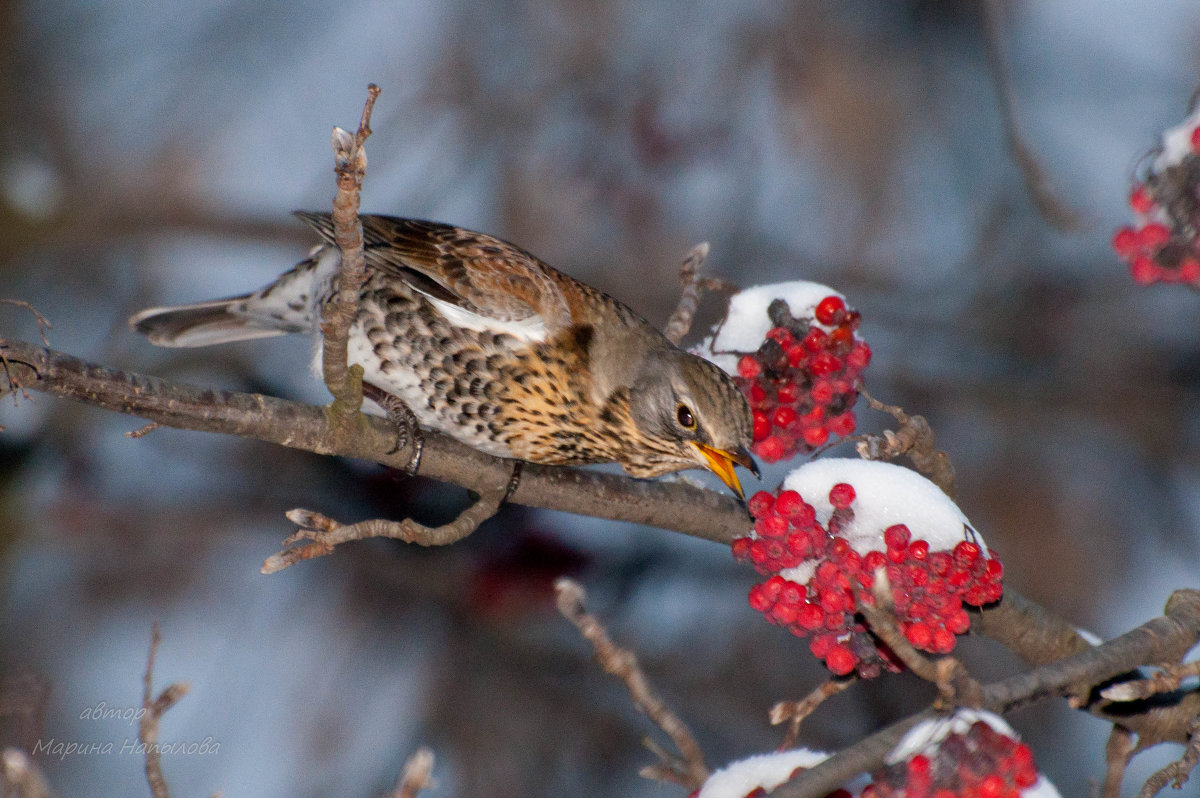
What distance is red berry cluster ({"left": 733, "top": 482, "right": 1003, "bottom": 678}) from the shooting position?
7.11 ft

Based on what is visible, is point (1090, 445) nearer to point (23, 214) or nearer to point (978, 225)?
point (978, 225)

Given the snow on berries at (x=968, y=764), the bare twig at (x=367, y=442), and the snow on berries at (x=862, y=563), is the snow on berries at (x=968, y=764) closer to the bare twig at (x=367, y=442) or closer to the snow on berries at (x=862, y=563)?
the snow on berries at (x=862, y=563)

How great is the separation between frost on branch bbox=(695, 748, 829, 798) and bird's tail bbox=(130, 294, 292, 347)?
2820 millimetres

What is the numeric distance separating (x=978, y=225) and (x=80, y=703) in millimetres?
5102

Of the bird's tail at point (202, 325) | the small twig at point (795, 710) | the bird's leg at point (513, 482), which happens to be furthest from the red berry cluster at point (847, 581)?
the bird's tail at point (202, 325)

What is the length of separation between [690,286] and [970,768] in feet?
6.44

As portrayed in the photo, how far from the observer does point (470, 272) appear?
3.48m

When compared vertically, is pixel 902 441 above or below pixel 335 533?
above

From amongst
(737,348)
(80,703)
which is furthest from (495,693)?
(737,348)

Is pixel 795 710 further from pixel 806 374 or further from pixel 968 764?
pixel 806 374

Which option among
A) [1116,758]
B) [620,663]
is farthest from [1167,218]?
[620,663]

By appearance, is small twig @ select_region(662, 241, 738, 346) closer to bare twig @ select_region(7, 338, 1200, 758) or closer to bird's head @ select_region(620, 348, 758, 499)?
bird's head @ select_region(620, 348, 758, 499)

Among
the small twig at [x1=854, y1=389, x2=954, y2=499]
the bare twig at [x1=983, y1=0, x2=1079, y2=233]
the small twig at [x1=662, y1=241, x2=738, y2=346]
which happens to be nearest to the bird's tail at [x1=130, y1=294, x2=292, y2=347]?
the small twig at [x1=662, y1=241, x2=738, y2=346]

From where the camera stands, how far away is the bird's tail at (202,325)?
4.16m
